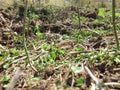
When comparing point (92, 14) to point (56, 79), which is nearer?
point (56, 79)

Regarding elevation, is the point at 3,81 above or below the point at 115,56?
below

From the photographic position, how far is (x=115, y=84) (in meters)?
1.99

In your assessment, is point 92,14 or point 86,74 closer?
point 86,74

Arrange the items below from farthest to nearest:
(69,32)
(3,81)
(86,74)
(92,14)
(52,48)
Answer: (92,14) → (69,32) → (52,48) → (3,81) → (86,74)

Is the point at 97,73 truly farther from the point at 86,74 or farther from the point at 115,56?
the point at 115,56

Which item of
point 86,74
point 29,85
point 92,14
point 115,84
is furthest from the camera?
point 92,14

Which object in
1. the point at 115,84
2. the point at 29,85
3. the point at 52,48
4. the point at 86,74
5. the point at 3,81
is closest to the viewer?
the point at 115,84

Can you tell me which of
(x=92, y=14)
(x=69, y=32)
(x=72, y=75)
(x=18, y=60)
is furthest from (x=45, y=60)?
(x=92, y=14)

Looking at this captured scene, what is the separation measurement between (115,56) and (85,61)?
0.29m

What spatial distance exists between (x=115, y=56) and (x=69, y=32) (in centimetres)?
335

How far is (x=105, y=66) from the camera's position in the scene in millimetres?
2426

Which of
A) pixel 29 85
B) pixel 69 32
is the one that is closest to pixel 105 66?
pixel 29 85

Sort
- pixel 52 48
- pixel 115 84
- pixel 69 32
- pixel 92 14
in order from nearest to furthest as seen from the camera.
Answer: pixel 115 84 → pixel 52 48 → pixel 69 32 → pixel 92 14

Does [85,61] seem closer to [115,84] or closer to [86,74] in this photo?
[86,74]
